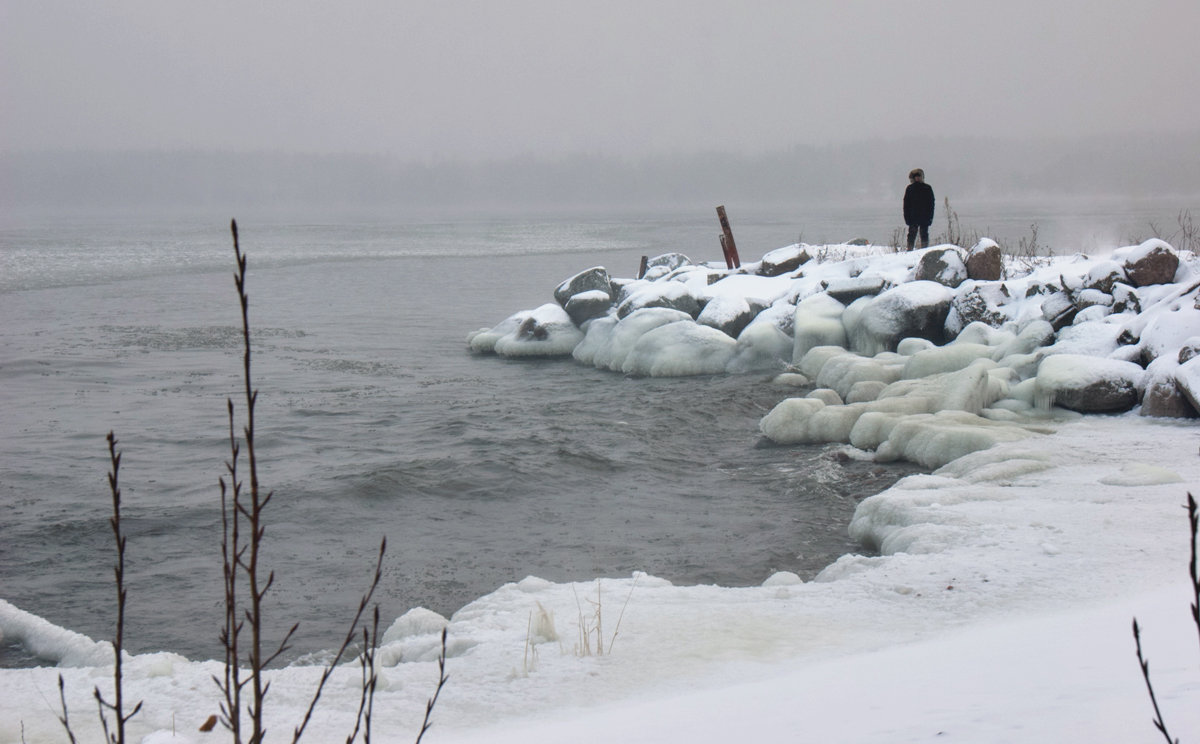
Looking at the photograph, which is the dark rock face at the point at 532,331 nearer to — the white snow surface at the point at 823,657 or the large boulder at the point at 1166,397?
the large boulder at the point at 1166,397

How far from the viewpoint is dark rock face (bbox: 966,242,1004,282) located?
16.8 m

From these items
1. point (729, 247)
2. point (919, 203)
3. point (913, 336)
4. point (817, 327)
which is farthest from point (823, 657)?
point (729, 247)

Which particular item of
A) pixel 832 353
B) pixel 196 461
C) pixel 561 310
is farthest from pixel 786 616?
pixel 561 310

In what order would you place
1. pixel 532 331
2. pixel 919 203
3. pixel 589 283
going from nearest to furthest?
pixel 919 203 → pixel 532 331 → pixel 589 283

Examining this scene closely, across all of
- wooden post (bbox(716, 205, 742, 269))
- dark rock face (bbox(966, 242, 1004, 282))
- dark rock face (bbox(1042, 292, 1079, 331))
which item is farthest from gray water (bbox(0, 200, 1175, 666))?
wooden post (bbox(716, 205, 742, 269))

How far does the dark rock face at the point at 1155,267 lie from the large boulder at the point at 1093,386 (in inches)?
115

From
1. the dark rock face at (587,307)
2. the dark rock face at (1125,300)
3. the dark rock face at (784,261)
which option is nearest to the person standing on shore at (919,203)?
the dark rock face at (784,261)

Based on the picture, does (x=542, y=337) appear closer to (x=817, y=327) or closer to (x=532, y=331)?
(x=532, y=331)

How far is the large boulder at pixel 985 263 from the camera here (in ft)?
55.1

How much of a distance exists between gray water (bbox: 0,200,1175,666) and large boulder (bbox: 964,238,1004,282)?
459 centimetres

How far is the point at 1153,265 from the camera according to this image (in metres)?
14.4

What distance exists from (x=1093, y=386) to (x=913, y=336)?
A: 13.7 ft

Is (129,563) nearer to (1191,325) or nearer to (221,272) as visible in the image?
(1191,325)

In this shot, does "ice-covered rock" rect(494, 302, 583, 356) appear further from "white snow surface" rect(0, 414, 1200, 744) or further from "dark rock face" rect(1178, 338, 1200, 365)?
"white snow surface" rect(0, 414, 1200, 744)
